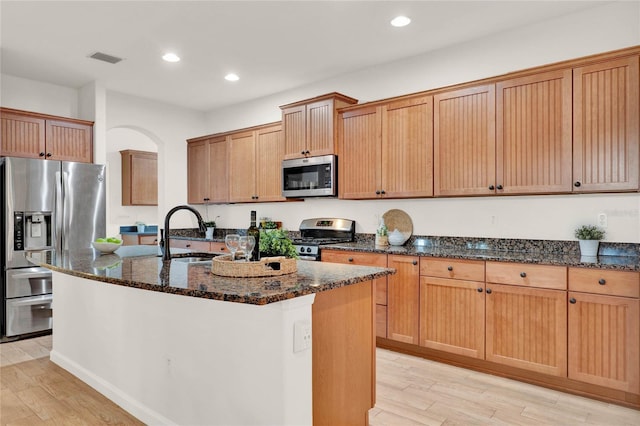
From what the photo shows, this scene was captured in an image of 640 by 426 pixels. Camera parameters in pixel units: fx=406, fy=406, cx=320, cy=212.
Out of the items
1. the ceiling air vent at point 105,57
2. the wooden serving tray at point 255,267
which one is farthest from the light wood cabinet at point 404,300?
the ceiling air vent at point 105,57

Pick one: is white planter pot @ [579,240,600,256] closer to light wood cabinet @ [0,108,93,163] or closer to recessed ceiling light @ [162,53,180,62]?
recessed ceiling light @ [162,53,180,62]

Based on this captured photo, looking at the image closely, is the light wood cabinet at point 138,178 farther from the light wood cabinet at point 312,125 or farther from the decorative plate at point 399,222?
the decorative plate at point 399,222

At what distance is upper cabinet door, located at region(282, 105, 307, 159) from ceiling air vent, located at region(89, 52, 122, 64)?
1.78 metres

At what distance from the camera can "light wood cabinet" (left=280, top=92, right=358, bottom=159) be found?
4.21 metres

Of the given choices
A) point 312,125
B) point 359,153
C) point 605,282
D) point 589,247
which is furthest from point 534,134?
point 312,125

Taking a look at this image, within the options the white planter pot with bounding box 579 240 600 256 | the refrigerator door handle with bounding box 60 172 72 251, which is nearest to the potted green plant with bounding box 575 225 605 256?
the white planter pot with bounding box 579 240 600 256

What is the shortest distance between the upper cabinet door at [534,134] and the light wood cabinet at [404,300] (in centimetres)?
97

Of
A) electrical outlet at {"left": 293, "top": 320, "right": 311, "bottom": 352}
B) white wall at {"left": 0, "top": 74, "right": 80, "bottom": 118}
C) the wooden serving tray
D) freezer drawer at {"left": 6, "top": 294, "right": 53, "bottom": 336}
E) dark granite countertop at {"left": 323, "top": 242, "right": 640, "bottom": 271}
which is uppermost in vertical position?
white wall at {"left": 0, "top": 74, "right": 80, "bottom": 118}

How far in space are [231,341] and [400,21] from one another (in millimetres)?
2760

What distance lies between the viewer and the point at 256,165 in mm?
5109

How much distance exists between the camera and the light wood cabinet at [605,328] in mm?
2459

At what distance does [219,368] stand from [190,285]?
0.49 m

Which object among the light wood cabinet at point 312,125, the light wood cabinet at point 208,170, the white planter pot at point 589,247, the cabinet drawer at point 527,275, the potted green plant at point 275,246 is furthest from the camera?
the light wood cabinet at point 208,170

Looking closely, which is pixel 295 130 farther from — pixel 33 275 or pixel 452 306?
pixel 33 275
